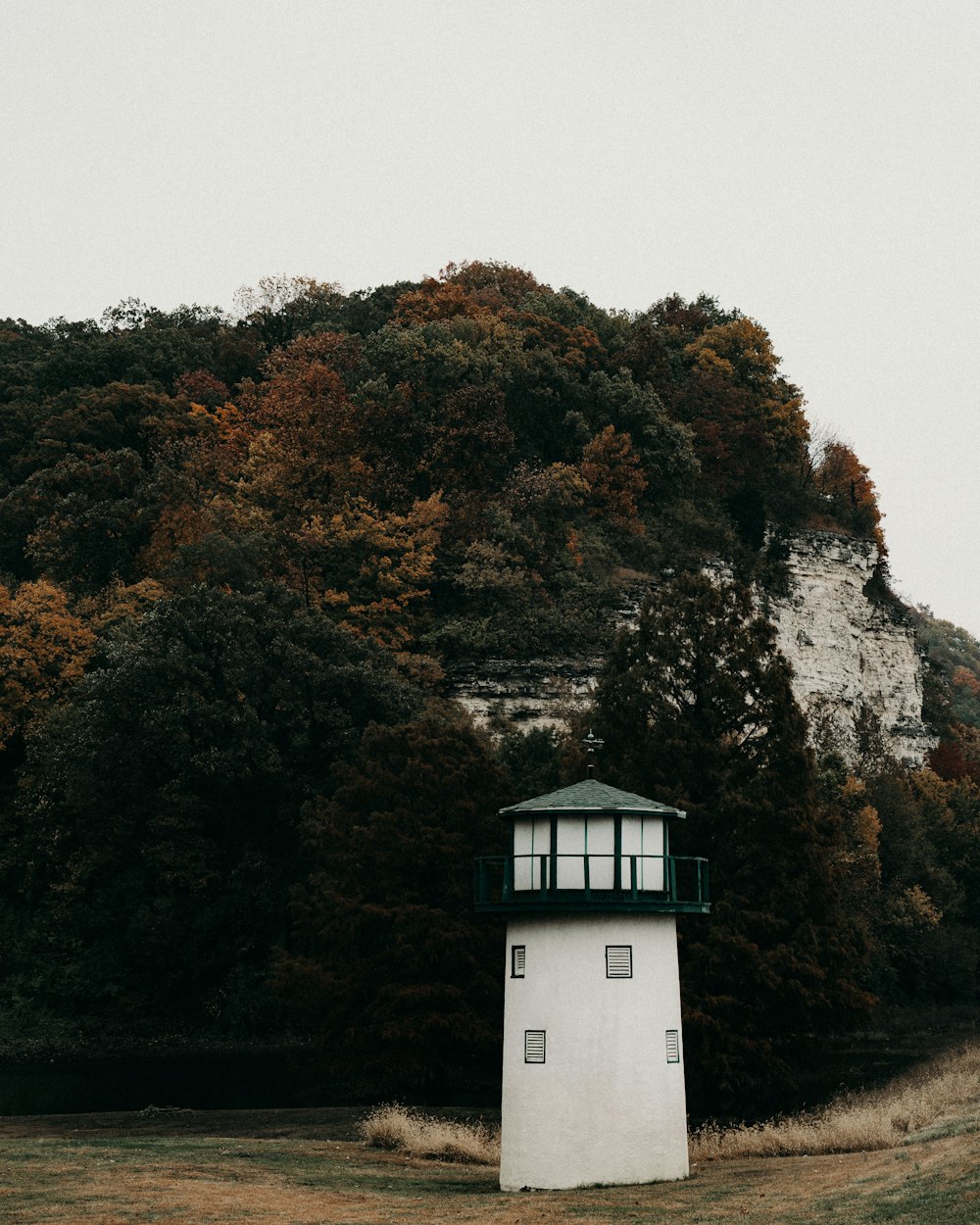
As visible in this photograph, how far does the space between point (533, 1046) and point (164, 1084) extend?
22.9 meters

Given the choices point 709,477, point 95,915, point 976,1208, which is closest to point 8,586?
point 95,915

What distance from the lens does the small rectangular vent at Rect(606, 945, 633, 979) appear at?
24.9 m

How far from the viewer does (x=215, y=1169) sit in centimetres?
2597

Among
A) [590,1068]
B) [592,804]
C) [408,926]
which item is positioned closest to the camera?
[590,1068]

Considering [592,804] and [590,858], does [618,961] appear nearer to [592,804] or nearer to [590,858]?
[590,858]

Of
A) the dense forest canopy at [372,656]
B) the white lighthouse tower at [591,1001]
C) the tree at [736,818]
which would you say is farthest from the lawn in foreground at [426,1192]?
the dense forest canopy at [372,656]

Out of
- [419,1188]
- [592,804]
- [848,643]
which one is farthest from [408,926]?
[848,643]

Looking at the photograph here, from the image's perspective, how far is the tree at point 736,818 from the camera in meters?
35.6

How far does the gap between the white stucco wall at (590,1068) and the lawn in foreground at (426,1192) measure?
0.56 m

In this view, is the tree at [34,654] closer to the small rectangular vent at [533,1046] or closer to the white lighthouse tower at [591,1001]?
the white lighthouse tower at [591,1001]

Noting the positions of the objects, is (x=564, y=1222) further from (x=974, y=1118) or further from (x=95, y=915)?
(x=95, y=915)

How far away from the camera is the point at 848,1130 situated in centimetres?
2803

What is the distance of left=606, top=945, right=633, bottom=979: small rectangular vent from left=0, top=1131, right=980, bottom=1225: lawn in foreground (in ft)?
10.8

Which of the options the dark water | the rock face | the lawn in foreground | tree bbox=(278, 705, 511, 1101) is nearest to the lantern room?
the lawn in foreground
